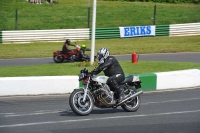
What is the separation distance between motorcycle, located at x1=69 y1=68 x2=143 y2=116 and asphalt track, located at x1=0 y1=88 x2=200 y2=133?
0.66ft

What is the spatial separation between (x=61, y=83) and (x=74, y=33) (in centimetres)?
1844

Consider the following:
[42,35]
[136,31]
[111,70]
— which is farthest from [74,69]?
[136,31]

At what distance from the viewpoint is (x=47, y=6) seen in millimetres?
42500

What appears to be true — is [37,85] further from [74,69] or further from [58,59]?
[58,59]

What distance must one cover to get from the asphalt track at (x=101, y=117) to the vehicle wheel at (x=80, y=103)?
161mm

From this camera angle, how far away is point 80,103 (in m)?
12.0

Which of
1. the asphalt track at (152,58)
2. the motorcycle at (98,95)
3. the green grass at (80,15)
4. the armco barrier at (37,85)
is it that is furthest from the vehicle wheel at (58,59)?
the motorcycle at (98,95)

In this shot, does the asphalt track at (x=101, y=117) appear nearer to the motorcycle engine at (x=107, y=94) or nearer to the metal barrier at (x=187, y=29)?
the motorcycle engine at (x=107, y=94)

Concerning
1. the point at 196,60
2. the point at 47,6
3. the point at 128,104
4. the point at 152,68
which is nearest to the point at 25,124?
the point at 128,104

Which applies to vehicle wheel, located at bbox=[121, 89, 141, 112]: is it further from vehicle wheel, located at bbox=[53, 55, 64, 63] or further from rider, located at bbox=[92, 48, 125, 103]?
Answer: vehicle wheel, located at bbox=[53, 55, 64, 63]

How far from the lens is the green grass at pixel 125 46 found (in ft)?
95.8

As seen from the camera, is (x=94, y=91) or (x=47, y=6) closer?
(x=94, y=91)

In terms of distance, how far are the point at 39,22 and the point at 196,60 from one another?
1549cm

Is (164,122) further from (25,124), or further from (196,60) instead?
(196,60)
